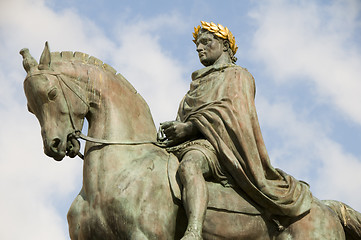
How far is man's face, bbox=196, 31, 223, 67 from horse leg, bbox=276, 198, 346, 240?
101 inches

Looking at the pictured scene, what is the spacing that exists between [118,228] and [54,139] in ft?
4.84

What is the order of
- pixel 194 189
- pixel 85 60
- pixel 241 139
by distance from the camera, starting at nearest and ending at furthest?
pixel 194 189 < pixel 241 139 < pixel 85 60

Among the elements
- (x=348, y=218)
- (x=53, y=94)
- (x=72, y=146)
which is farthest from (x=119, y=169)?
(x=348, y=218)

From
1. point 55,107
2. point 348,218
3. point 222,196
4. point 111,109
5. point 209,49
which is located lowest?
A: point 222,196

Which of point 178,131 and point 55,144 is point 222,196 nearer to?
point 178,131

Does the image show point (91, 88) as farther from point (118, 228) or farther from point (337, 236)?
point (337, 236)

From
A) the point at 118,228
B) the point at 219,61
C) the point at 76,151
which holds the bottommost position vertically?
the point at 118,228

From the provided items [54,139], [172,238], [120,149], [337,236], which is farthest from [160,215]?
[337,236]

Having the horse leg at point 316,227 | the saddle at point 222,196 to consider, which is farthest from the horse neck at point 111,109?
the horse leg at point 316,227

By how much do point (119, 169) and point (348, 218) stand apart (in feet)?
11.1

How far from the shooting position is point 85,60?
10.8 m

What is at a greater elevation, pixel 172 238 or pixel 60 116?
pixel 60 116

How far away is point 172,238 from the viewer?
9836 mm

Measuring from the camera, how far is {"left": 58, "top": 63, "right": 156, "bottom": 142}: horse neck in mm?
10359
